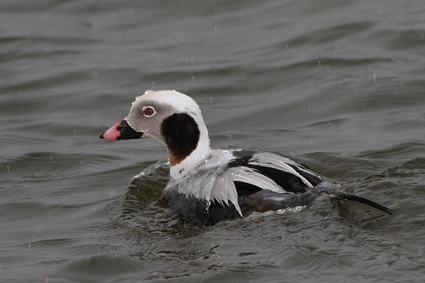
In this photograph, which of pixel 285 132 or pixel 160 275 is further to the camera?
pixel 285 132

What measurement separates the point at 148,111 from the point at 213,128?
2509 mm

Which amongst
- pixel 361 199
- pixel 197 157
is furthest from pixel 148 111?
pixel 361 199

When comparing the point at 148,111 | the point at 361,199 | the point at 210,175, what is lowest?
the point at 361,199

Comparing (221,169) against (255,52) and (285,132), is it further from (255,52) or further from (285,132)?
(255,52)

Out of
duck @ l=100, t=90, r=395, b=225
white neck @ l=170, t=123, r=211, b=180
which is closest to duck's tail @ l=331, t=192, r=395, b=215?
duck @ l=100, t=90, r=395, b=225

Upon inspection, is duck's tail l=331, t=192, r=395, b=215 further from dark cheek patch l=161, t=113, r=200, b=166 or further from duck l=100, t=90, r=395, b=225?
dark cheek patch l=161, t=113, r=200, b=166

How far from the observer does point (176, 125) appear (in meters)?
5.99

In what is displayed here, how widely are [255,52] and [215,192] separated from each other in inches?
239

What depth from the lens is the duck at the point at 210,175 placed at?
5090mm

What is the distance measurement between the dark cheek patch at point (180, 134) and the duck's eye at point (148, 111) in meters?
0.14

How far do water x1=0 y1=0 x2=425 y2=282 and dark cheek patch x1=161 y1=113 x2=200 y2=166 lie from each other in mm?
522

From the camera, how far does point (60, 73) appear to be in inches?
436

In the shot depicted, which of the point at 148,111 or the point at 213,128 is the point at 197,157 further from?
the point at 213,128

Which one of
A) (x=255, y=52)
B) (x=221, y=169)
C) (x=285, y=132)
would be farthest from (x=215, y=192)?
(x=255, y=52)
